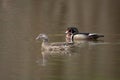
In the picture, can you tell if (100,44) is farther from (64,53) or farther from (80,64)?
(80,64)

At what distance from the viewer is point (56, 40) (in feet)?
76.9

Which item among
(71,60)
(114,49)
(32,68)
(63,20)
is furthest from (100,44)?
(63,20)

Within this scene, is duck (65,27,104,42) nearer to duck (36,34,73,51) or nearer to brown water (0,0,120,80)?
brown water (0,0,120,80)

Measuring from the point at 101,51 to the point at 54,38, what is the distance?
3292 mm

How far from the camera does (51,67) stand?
18.0 metres

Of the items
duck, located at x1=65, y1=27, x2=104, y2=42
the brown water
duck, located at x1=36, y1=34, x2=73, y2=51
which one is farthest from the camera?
duck, located at x1=65, y1=27, x2=104, y2=42

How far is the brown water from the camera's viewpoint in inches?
679

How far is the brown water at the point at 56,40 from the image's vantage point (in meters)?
17.2

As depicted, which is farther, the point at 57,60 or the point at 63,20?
the point at 63,20

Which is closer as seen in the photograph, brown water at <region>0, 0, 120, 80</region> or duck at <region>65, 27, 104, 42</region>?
brown water at <region>0, 0, 120, 80</region>

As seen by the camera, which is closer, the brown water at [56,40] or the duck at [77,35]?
the brown water at [56,40]

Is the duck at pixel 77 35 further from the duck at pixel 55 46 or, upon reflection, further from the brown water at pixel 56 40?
the duck at pixel 55 46

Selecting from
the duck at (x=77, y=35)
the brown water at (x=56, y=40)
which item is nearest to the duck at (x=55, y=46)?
the brown water at (x=56, y=40)

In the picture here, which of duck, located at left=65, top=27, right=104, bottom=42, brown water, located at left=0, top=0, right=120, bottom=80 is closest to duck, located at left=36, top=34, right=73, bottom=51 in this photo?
brown water, located at left=0, top=0, right=120, bottom=80
